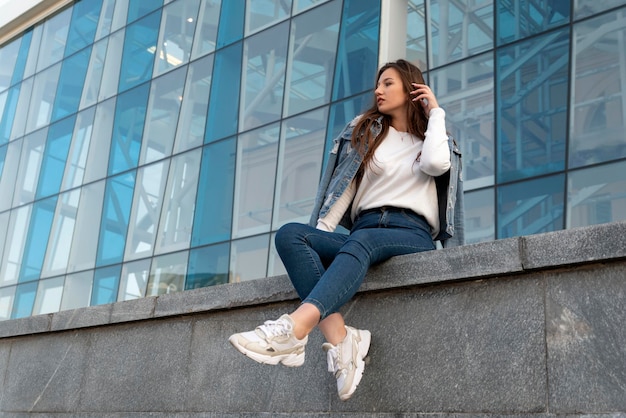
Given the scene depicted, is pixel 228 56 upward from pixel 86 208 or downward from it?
upward

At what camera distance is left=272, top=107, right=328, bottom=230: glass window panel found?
14148mm

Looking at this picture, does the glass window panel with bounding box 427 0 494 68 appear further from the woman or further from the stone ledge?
the stone ledge

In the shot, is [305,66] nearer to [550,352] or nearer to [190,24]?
[190,24]

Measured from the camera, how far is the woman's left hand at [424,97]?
15.2 ft

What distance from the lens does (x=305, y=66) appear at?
49.6 feet

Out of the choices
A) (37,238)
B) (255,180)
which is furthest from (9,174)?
(255,180)

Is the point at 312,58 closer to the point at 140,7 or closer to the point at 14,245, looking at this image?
the point at 140,7

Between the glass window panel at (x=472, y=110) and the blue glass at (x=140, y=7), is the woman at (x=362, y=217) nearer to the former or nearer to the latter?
the glass window panel at (x=472, y=110)

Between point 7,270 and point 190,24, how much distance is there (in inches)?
352

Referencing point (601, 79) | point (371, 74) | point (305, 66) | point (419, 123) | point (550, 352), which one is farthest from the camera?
point (305, 66)

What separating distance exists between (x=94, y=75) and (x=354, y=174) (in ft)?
57.9

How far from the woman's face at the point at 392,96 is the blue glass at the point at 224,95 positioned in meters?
11.4

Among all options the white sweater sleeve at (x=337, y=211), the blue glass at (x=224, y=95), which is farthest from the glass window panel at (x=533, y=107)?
the white sweater sleeve at (x=337, y=211)

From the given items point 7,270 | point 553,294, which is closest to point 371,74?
point 553,294
